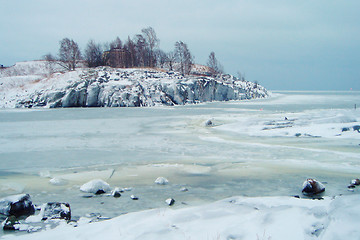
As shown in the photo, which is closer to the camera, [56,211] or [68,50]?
[56,211]

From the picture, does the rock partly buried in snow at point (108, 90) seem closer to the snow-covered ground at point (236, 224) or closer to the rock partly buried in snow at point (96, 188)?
the rock partly buried in snow at point (96, 188)

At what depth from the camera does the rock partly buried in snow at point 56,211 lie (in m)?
4.94

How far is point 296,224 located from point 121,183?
3980 millimetres

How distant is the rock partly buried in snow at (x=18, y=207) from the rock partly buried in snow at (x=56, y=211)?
0.34m

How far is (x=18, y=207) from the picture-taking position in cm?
518

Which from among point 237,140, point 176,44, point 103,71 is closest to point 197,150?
point 237,140

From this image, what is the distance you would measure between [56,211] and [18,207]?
71 centimetres

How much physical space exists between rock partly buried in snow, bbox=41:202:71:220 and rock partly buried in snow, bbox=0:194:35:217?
0.34 metres

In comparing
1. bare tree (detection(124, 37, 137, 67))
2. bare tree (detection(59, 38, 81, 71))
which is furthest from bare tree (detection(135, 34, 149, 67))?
bare tree (detection(59, 38, 81, 71))

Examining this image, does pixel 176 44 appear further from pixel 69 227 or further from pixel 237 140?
pixel 69 227

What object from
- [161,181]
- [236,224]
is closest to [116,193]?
[161,181]

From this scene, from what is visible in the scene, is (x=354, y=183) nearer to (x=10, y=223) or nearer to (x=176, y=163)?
(x=176, y=163)

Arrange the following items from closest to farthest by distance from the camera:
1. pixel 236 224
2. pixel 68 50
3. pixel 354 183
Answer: pixel 236 224
pixel 354 183
pixel 68 50

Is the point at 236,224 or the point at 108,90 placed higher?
the point at 108,90
